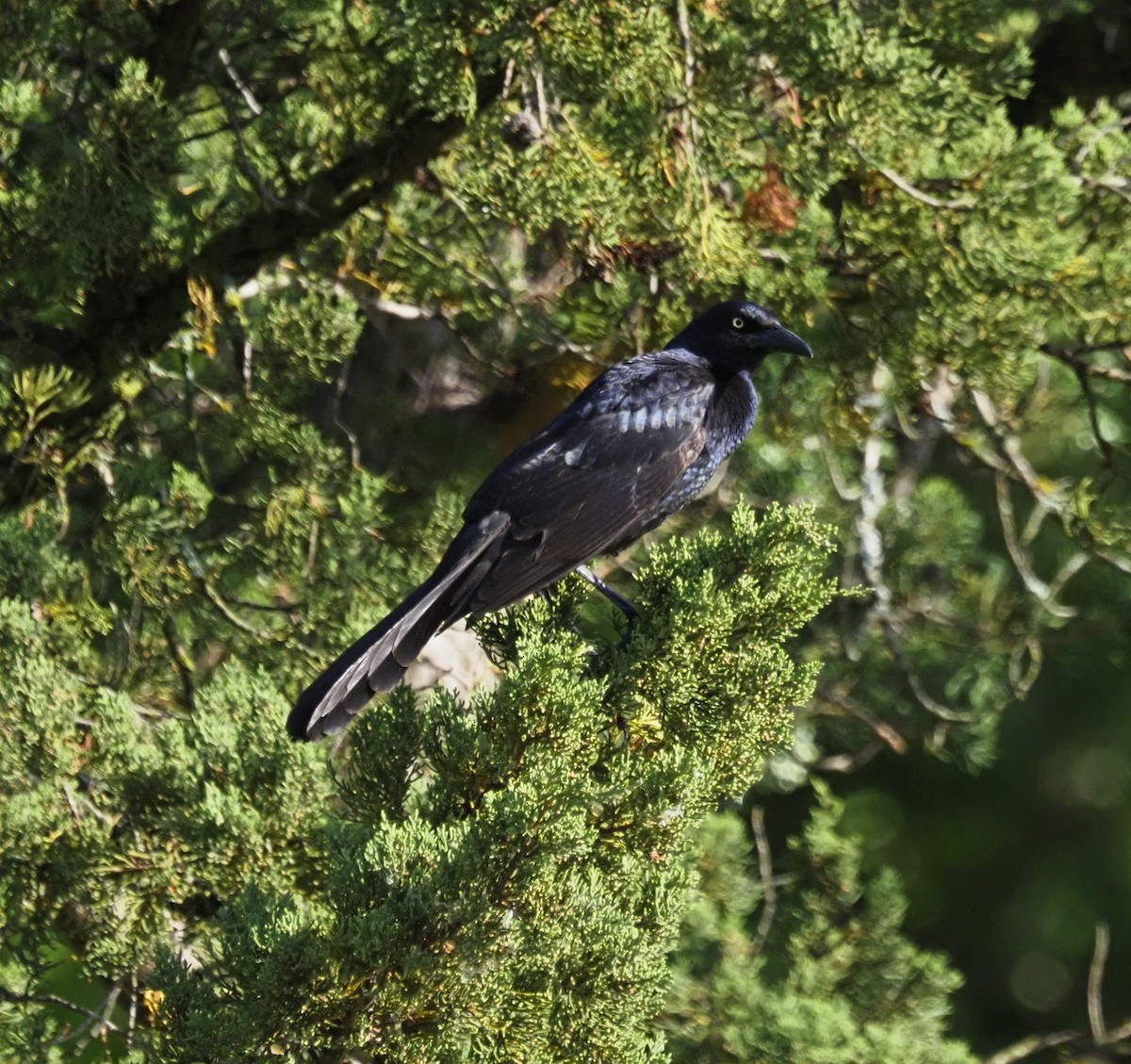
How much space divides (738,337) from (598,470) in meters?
0.74

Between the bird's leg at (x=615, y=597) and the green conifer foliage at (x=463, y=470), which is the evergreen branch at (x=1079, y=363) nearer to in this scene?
the green conifer foliage at (x=463, y=470)

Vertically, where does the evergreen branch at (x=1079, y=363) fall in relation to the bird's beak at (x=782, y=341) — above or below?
below

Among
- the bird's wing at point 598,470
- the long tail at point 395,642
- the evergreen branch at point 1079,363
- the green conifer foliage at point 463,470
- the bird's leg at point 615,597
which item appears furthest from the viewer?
the evergreen branch at point 1079,363

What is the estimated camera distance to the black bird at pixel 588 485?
3463 mm

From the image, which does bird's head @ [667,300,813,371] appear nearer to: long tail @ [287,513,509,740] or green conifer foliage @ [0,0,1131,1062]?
green conifer foliage @ [0,0,1131,1062]

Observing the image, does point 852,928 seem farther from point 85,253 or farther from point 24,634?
point 85,253

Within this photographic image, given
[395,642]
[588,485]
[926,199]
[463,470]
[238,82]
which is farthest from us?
[463,470]

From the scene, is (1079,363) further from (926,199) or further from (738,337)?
(738,337)

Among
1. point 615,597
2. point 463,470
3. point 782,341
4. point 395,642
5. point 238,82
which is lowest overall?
point 463,470

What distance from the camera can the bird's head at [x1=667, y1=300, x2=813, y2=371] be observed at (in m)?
4.59

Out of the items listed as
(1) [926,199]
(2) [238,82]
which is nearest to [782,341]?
(1) [926,199]

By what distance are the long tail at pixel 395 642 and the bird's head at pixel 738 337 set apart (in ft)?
3.52

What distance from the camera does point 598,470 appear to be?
166 inches

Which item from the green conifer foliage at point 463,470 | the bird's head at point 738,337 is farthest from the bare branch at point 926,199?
the bird's head at point 738,337
